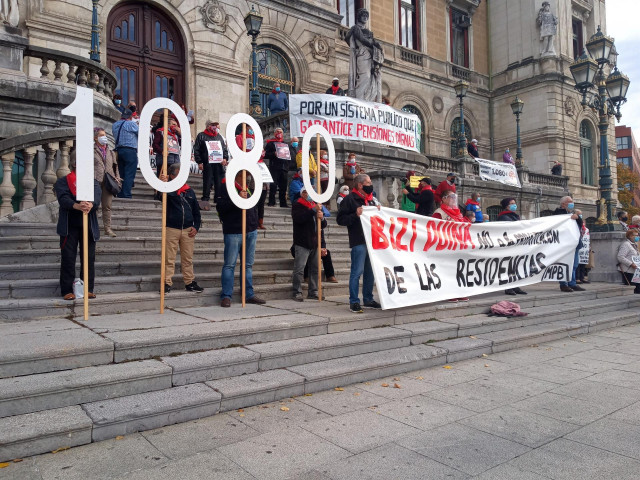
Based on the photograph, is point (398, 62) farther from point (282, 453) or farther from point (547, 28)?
point (282, 453)

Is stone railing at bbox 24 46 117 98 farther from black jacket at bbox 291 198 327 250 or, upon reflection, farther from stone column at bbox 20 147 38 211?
black jacket at bbox 291 198 327 250

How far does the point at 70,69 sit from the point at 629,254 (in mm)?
13572

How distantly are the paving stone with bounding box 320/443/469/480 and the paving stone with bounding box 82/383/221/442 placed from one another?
1256mm

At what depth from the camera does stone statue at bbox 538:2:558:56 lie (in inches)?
1138

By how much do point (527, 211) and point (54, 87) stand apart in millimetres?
20219

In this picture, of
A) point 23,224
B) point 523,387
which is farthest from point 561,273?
point 23,224

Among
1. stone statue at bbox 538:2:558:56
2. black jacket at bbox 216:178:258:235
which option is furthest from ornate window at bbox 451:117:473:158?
black jacket at bbox 216:178:258:235

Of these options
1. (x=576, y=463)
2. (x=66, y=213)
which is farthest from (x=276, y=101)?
(x=576, y=463)

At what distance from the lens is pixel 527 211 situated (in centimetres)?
2327

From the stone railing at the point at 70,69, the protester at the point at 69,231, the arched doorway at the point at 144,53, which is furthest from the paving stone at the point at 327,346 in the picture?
the arched doorway at the point at 144,53

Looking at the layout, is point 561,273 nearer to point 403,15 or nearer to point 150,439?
point 150,439

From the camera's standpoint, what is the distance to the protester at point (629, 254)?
449 inches

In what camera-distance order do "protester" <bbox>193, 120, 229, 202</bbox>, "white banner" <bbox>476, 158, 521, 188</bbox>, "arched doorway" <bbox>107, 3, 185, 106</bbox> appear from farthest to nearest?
"white banner" <bbox>476, 158, 521, 188</bbox>
"arched doorway" <bbox>107, 3, 185, 106</bbox>
"protester" <bbox>193, 120, 229, 202</bbox>

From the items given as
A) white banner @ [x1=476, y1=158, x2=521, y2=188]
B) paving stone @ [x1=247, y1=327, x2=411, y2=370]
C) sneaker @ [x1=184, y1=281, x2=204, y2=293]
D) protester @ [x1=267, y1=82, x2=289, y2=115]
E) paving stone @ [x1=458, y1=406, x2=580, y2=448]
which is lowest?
paving stone @ [x1=458, y1=406, x2=580, y2=448]
